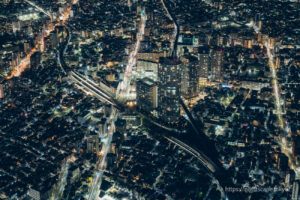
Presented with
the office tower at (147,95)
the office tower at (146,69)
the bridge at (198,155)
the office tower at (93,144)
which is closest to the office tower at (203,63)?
the office tower at (146,69)

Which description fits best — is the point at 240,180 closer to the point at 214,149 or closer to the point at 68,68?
the point at 214,149

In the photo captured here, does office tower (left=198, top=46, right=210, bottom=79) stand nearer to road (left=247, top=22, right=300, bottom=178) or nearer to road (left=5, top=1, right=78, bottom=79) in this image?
road (left=247, top=22, right=300, bottom=178)

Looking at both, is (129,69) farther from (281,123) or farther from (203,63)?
(281,123)

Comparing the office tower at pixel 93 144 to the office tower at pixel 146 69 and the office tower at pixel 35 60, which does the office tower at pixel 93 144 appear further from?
the office tower at pixel 35 60

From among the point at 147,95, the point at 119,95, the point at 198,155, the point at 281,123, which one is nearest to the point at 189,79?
the point at 147,95

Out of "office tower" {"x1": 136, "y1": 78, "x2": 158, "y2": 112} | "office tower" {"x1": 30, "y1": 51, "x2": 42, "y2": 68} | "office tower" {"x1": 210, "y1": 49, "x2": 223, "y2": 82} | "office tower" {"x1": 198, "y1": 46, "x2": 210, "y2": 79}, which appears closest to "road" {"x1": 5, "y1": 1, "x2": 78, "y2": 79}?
"office tower" {"x1": 30, "y1": 51, "x2": 42, "y2": 68}

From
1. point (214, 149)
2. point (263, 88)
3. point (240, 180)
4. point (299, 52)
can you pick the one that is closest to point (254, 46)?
point (299, 52)
